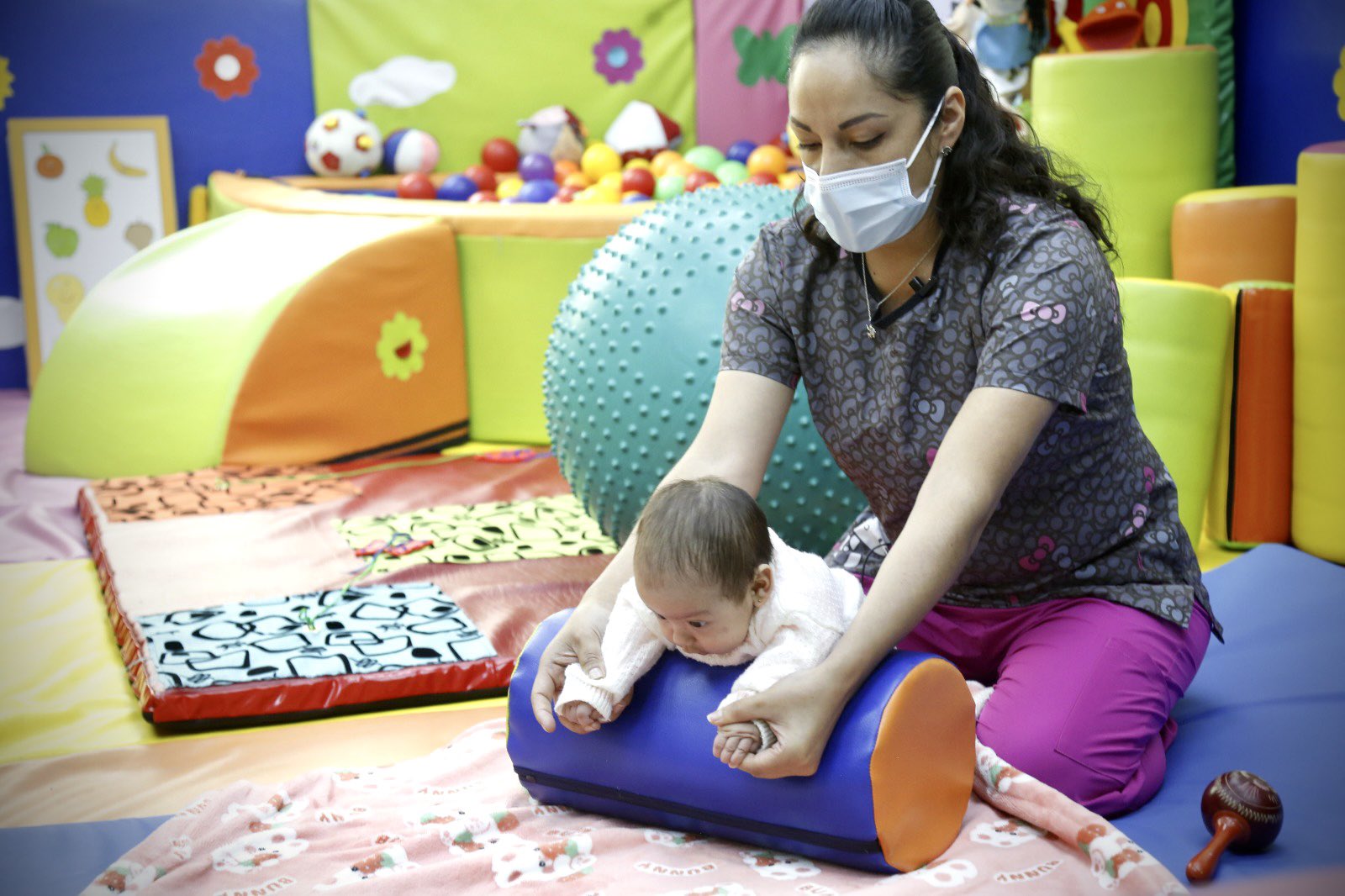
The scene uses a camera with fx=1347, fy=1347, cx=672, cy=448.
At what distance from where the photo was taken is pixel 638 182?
16.2 ft

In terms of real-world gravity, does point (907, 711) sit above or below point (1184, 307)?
below

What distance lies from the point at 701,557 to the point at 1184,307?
1627 millimetres

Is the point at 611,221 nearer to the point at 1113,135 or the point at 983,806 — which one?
the point at 1113,135

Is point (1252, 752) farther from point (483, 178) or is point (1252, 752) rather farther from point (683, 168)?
point (483, 178)

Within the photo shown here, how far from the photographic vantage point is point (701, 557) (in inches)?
52.2

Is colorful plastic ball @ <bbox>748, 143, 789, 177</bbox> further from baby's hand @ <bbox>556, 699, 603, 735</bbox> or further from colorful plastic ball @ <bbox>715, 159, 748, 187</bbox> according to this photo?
baby's hand @ <bbox>556, 699, 603, 735</bbox>

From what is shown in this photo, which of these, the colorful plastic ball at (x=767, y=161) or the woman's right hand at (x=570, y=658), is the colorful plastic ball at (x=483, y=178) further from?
the woman's right hand at (x=570, y=658)

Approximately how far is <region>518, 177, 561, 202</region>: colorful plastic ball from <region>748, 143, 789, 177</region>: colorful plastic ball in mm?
810

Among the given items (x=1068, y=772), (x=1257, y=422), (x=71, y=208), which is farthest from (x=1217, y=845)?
(x=71, y=208)

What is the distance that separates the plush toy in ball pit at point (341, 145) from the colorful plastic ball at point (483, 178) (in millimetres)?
430

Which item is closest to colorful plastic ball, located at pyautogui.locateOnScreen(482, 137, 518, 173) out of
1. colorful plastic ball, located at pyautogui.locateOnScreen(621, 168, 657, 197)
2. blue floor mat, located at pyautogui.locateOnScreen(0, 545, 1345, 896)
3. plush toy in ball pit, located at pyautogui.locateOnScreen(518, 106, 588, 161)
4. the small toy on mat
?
plush toy in ball pit, located at pyautogui.locateOnScreen(518, 106, 588, 161)

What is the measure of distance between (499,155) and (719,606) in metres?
4.63

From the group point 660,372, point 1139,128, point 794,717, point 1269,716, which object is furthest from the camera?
point 1139,128

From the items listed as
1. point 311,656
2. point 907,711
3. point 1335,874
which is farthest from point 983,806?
point 311,656
